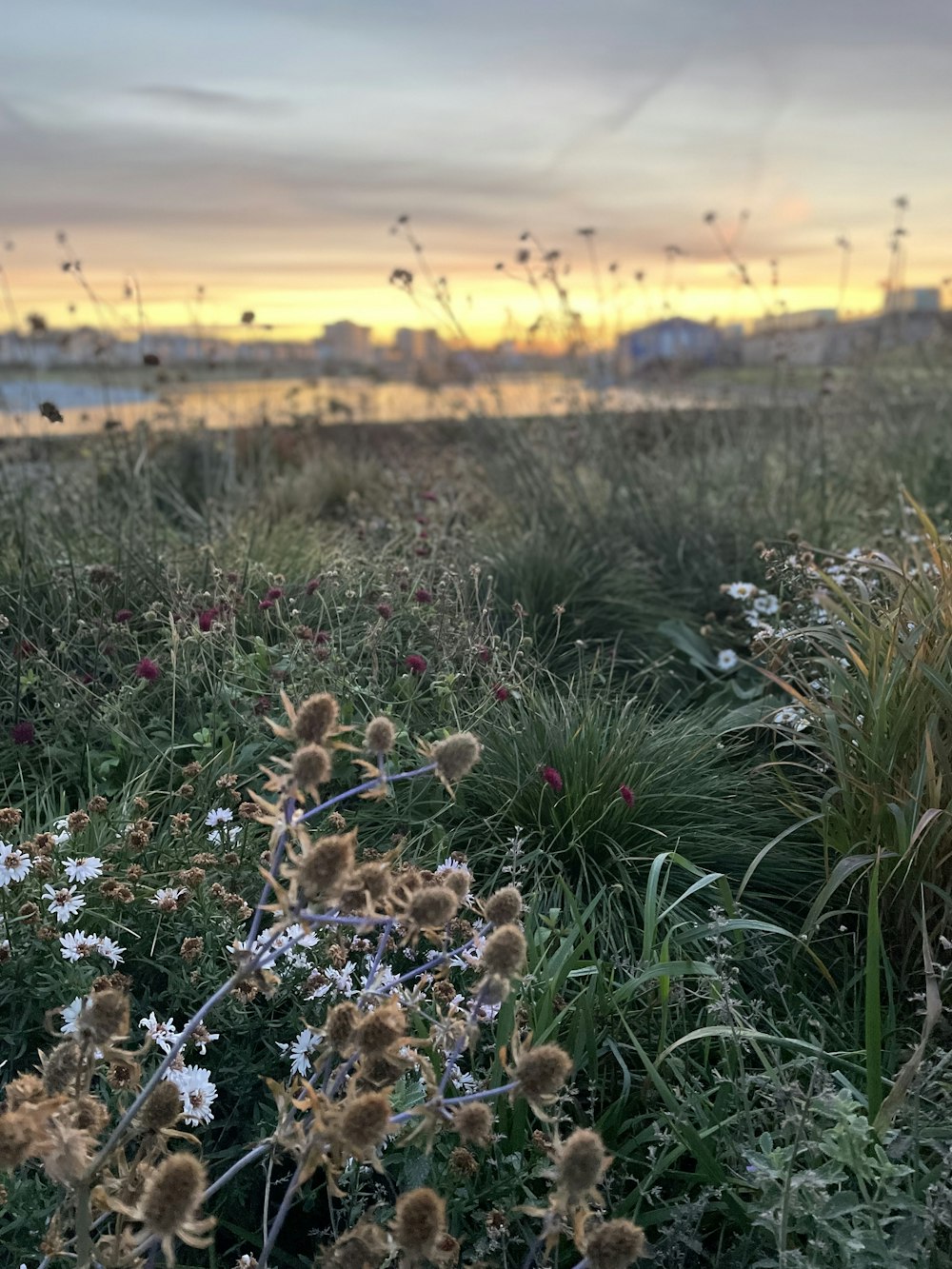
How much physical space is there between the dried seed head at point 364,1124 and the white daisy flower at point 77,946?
0.96 m

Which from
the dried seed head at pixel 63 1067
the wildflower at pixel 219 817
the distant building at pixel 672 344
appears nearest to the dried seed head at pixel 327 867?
the dried seed head at pixel 63 1067

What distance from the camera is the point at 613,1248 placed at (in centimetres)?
119

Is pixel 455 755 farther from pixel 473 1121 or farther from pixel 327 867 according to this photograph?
pixel 473 1121

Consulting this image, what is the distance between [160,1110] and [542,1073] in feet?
1.66

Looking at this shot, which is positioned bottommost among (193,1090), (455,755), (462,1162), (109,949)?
(462,1162)

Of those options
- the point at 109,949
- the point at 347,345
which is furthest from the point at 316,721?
the point at 347,345

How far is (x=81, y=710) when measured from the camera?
11.1 feet

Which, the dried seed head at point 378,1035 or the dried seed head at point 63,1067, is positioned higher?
the dried seed head at point 378,1035

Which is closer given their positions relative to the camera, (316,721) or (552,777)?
(316,721)

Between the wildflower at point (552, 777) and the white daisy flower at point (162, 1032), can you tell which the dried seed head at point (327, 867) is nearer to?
the white daisy flower at point (162, 1032)

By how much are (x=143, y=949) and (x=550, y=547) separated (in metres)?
2.71

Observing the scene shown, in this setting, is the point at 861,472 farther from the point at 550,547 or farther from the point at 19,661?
the point at 19,661

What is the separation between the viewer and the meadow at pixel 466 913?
4.37 feet

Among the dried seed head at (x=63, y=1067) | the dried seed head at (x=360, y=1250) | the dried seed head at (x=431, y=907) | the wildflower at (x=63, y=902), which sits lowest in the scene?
the dried seed head at (x=360, y=1250)
